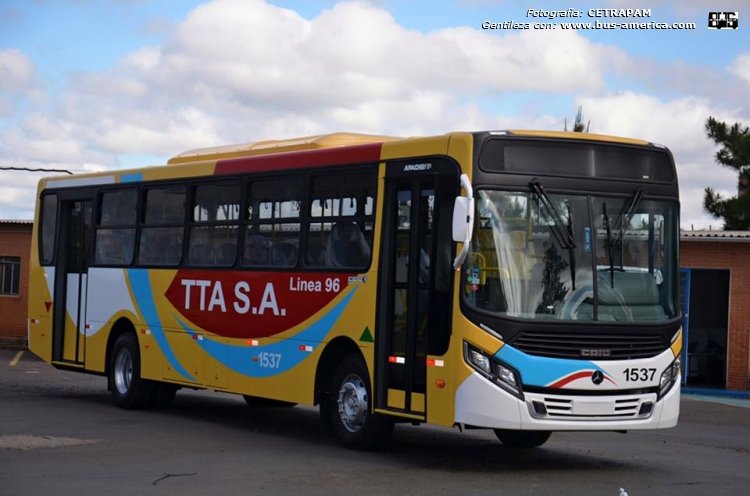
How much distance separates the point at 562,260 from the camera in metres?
12.1

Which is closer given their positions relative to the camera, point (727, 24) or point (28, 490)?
point (28, 490)

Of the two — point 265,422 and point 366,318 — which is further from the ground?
point 366,318

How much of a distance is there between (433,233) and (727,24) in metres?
12.1

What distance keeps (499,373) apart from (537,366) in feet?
1.15

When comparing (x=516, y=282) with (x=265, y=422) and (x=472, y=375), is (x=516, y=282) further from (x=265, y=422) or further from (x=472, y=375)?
(x=265, y=422)

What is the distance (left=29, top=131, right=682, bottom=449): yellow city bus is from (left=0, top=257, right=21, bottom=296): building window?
23024mm

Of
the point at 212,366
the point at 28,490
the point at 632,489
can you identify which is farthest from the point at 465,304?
the point at 212,366

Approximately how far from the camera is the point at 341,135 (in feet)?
51.4

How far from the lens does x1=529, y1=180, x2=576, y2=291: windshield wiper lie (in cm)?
1209

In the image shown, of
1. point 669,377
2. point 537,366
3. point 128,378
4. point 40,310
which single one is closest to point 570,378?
point 537,366

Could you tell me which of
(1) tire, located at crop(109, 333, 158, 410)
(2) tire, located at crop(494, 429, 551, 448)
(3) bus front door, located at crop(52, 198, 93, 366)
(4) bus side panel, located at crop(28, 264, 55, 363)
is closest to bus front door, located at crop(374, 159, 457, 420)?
(2) tire, located at crop(494, 429, 551, 448)

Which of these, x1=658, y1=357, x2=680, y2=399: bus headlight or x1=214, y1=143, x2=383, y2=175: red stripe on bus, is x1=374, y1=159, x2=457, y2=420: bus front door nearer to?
x1=214, y1=143, x2=383, y2=175: red stripe on bus

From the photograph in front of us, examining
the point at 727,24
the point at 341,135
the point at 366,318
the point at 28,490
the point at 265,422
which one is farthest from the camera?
the point at 727,24

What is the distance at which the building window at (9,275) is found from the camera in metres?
38.5
